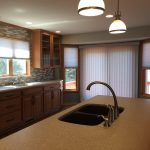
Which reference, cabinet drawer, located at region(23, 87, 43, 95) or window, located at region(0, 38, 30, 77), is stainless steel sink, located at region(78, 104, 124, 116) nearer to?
cabinet drawer, located at region(23, 87, 43, 95)

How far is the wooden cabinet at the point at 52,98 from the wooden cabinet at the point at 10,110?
41.0 inches

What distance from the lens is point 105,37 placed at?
552cm

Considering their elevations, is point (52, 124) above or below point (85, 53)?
below

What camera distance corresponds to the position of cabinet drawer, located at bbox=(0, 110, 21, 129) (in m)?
Answer: 3.69

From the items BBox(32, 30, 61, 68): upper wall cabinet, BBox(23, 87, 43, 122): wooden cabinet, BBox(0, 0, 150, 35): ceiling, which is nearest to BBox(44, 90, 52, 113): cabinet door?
BBox(23, 87, 43, 122): wooden cabinet

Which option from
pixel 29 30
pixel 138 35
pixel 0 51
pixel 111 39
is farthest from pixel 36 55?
pixel 138 35

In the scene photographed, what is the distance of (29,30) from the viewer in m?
5.29

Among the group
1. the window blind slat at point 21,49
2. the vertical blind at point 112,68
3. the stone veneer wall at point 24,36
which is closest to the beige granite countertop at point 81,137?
the stone veneer wall at point 24,36

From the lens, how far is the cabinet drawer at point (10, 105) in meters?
3.66

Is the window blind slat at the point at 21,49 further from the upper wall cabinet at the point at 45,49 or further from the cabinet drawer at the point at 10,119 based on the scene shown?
the cabinet drawer at the point at 10,119

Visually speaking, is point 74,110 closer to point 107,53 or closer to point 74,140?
point 74,140

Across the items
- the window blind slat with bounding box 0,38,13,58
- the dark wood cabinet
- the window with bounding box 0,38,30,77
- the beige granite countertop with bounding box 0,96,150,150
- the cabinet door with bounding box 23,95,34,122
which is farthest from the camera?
the window with bounding box 0,38,30,77

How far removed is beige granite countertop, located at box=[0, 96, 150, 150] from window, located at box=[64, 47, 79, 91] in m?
4.70

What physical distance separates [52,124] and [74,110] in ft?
2.01
